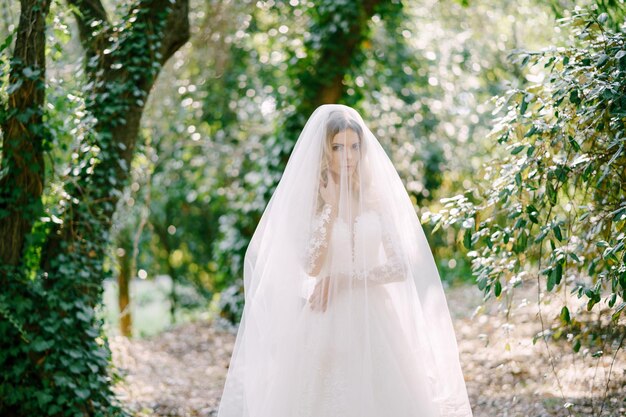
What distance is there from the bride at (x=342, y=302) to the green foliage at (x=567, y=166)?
1.84 ft

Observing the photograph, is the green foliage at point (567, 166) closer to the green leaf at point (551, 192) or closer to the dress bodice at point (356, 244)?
the green leaf at point (551, 192)

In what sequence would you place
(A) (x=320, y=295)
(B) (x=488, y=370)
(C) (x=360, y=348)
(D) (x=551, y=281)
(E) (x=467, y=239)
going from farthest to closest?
(B) (x=488, y=370)
(E) (x=467, y=239)
(D) (x=551, y=281)
(A) (x=320, y=295)
(C) (x=360, y=348)

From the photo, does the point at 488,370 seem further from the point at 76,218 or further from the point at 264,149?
the point at 264,149

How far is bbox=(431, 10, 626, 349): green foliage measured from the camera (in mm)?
3361

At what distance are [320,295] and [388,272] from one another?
1.11ft

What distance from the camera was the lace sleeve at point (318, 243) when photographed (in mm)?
3295

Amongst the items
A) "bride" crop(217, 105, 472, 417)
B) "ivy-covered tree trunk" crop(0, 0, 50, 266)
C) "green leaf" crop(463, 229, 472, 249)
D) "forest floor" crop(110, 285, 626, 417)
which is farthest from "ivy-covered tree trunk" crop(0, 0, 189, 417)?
"green leaf" crop(463, 229, 472, 249)

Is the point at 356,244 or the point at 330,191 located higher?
the point at 330,191

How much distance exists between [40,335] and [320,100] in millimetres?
5095

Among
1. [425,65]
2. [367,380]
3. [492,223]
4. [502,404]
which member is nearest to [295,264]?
[367,380]

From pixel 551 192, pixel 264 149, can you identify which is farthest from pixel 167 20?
pixel 264 149

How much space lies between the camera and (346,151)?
11.1 feet

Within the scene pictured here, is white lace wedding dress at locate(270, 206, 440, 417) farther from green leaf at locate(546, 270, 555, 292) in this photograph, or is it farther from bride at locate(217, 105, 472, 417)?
green leaf at locate(546, 270, 555, 292)

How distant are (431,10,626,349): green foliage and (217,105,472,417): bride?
56cm
